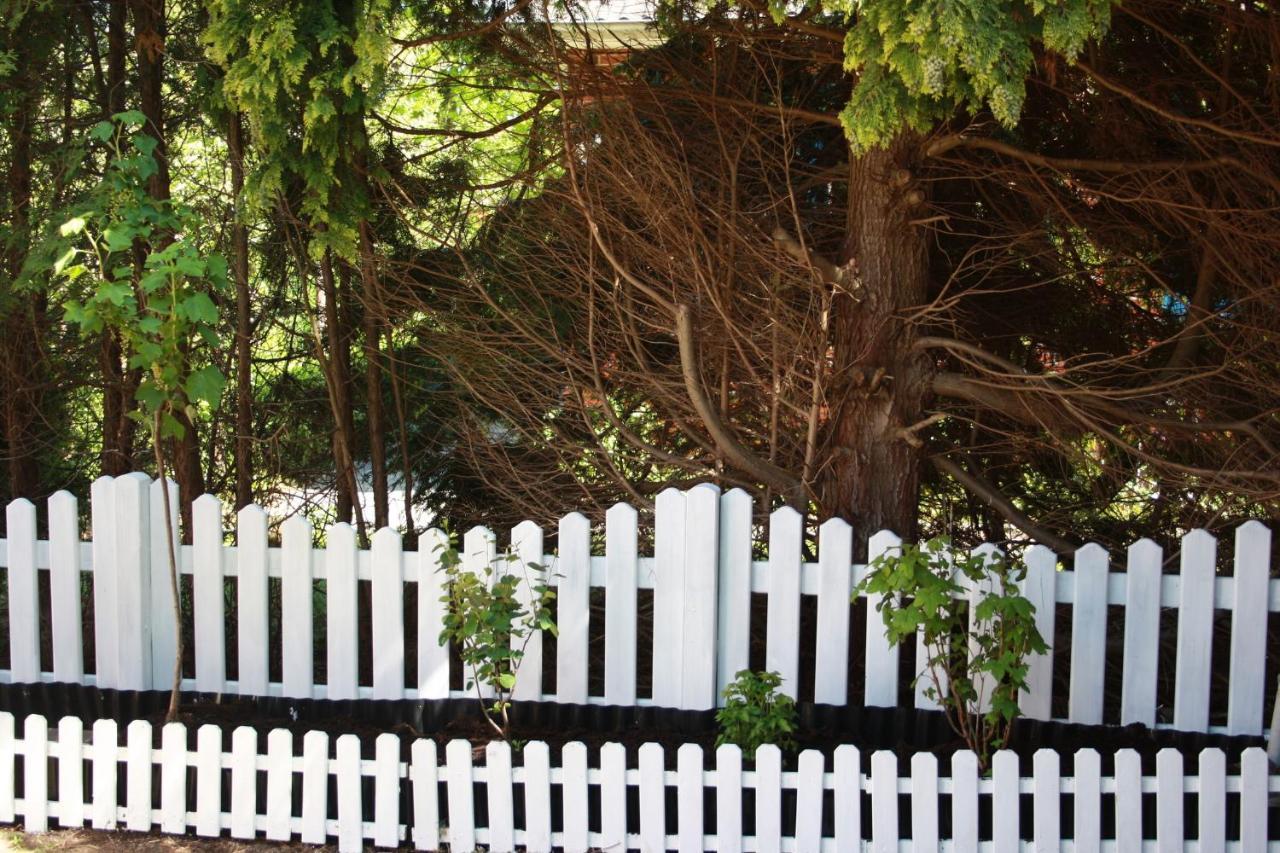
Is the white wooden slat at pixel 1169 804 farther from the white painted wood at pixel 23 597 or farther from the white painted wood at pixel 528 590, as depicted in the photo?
the white painted wood at pixel 23 597

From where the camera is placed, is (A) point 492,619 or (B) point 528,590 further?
(B) point 528,590

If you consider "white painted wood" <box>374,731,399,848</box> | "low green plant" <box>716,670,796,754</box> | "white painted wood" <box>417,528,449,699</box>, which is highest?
"white painted wood" <box>417,528,449,699</box>

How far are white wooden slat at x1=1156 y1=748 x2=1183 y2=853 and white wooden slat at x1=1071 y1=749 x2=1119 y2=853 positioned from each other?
7.1 inches

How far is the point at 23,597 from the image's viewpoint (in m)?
4.59

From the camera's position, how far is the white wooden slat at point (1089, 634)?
4133mm

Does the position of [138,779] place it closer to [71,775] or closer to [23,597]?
[71,775]

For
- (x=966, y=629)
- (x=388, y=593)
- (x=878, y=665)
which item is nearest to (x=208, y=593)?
(x=388, y=593)

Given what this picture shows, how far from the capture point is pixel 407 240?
6.21 m

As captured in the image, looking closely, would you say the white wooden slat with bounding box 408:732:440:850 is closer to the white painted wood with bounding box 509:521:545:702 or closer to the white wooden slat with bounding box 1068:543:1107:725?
the white painted wood with bounding box 509:521:545:702

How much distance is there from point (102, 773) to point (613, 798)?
1.68 m

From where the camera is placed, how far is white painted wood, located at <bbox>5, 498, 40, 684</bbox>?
4523 millimetres

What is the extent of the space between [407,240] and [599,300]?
1.16m

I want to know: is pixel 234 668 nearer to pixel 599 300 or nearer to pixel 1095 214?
pixel 599 300

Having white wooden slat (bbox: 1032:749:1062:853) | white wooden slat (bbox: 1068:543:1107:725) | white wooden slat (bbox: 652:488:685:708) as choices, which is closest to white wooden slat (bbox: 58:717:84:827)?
white wooden slat (bbox: 652:488:685:708)
